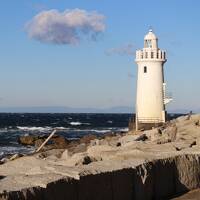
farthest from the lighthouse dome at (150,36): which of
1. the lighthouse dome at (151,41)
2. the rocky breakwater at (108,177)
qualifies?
the rocky breakwater at (108,177)

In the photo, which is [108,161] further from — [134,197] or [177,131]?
[177,131]

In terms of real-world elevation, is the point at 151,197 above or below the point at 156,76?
below

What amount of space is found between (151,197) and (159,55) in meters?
28.5

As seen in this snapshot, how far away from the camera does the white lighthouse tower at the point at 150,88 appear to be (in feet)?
113

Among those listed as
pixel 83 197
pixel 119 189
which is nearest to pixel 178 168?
pixel 119 189

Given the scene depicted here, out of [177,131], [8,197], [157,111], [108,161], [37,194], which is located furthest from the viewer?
[157,111]

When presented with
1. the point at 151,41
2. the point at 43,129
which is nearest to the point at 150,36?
the point at 151,41

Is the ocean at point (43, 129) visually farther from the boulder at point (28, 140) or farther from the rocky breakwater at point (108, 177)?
the rocky breakwater at point (108, 177)

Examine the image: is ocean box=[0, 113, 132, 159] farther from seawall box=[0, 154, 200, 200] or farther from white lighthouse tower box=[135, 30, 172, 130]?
seawall box=[0, 154, 200, 200]

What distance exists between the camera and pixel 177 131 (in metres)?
17.5

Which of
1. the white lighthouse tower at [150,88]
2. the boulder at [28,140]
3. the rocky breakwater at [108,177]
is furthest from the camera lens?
the boulder at [28,140]

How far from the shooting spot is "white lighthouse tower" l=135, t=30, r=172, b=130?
34.3 meters

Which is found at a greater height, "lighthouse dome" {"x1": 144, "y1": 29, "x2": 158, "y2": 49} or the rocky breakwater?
"lighthouse dome" {"x1": 144, "y1": 29, "x2": 158, "y2": 49}

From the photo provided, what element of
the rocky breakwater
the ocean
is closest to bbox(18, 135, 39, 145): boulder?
the ocean
